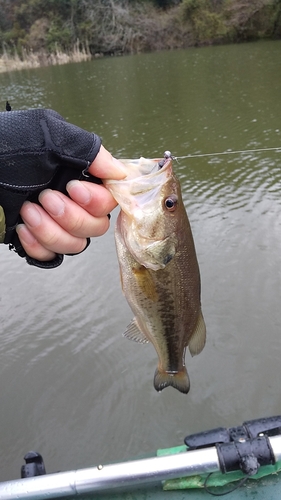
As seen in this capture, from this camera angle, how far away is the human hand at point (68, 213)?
1533mm

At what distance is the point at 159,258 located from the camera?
1.65 m

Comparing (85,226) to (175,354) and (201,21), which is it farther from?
(201,21)

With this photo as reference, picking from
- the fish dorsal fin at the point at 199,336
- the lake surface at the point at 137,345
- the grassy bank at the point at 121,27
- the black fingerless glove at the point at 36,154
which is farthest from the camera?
the grassy bank at the point at 121,27

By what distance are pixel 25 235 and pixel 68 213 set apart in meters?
0.20

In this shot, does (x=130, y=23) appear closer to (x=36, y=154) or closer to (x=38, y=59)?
(x=38, y=59)

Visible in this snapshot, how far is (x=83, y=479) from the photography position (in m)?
1.73

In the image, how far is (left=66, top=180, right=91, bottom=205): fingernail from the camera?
1.53 metres

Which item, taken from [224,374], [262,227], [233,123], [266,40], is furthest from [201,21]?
[224,374]

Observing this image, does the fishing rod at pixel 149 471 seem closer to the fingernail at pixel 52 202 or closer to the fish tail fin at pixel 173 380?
the fish tail fin at pixel 173 380

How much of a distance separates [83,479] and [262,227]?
16.4 feet

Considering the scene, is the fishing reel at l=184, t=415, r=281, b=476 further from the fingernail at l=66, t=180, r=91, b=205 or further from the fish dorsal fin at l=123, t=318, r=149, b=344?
the fingernail at l=66, t=180, r=91, b=205

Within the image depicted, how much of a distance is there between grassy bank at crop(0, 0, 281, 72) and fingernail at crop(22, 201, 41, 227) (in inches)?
1328

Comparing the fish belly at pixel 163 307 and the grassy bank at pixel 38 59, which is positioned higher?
the grassy bank at pixel 38 59

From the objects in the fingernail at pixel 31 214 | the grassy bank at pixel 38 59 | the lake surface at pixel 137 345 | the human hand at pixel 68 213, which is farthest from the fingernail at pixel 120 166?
the grassy bank at pixel 38 59
